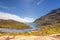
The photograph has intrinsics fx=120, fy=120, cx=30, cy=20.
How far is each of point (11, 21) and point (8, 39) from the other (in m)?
4.66

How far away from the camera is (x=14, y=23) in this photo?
30.8 feet

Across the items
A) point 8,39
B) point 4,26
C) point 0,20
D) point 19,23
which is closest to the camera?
point 8,39

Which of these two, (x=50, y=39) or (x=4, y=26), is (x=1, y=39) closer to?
(x=50, y=39)

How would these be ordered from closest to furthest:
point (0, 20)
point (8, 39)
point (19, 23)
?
point (8, 39), point (0, 20), point (19, 23)

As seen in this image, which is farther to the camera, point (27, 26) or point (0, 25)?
point (27, 26)

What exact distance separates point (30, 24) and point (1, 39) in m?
4.97

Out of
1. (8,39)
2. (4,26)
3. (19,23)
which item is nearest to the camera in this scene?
(8,39)

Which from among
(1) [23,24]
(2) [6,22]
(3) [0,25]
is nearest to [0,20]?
(3) [0,25]

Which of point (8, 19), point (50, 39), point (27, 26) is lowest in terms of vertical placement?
point (50, 39)

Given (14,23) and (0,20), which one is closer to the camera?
(0,20)

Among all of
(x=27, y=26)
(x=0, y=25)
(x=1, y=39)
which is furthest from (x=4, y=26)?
(x=1, y=39)

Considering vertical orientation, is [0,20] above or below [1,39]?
above

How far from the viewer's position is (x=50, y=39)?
4.61m

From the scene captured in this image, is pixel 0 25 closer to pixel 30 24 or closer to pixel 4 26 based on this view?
pixel 4 26
